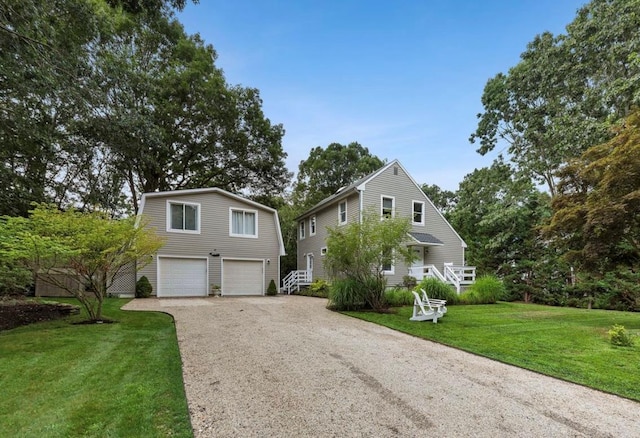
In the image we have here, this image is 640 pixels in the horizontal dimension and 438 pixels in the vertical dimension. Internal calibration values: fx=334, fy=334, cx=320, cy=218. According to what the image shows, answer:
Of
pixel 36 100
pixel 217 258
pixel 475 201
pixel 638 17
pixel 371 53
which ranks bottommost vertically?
pixel 217 258

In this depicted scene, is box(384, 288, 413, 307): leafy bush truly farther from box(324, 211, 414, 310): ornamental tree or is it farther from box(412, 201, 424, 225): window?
box(412, 201, 424, 225): window

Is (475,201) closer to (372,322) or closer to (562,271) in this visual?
(562,271)

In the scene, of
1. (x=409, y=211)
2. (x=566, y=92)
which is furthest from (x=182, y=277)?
(x=566, y=92)

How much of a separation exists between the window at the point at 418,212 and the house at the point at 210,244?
7490 mm

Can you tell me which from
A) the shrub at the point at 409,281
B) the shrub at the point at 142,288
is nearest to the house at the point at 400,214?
the shrub at the point at 409,281

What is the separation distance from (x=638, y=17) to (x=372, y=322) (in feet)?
52.1

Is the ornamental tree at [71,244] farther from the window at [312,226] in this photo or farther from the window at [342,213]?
the window at [312,226]

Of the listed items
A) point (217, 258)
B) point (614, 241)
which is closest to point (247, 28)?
point (217, 258)

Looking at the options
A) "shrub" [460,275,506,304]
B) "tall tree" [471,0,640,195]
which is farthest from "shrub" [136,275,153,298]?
"tall tree" [471,0,640,195]

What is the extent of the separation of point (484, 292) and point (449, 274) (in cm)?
221

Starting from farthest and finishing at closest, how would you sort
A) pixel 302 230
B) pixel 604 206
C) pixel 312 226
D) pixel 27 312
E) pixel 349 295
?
pixel 302 230
pixel 312 226
pixel 349 295
pixel 27 312
pixel 604 206

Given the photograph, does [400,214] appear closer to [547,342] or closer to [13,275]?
[547,342]

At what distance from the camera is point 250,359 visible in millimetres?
4938

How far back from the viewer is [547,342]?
620cm
